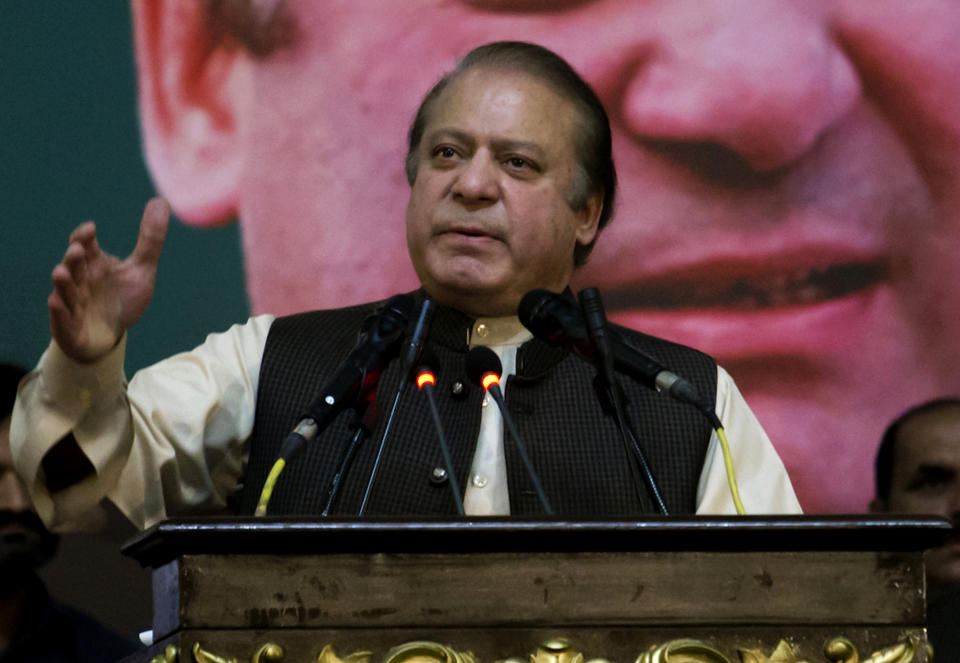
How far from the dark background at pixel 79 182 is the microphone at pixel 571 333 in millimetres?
1286

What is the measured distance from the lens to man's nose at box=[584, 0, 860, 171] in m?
3.63

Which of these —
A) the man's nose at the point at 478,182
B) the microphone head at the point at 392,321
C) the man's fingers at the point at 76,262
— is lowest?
the microphone head at the point at 392,321

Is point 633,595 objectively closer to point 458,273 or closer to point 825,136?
point 458,273

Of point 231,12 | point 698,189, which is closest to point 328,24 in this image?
point 231,12

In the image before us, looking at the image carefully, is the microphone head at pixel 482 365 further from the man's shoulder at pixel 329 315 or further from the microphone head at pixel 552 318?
the man's shoulder at pixel 329 315

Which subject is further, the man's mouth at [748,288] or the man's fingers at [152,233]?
the man's mouth at [748,288]

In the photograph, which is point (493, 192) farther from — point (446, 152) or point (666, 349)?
point (666, 349)

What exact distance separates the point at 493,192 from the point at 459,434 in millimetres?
444

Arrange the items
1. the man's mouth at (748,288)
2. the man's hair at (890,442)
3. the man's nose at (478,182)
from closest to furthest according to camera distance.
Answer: the man's nose at (478,182)
the man's hair at (890,442)
the man's mouth at (748,288)

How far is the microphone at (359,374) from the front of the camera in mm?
2102

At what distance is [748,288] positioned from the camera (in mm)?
3543

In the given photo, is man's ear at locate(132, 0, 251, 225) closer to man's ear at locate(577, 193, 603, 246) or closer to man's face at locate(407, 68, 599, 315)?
man's face at locate(407, 68, 599, 315)

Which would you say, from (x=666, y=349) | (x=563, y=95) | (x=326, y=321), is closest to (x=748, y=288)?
(x=666, y=349)

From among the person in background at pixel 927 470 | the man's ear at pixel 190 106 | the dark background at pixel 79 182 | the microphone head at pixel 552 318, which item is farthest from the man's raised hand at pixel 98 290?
the person in background at pixel 927 470
